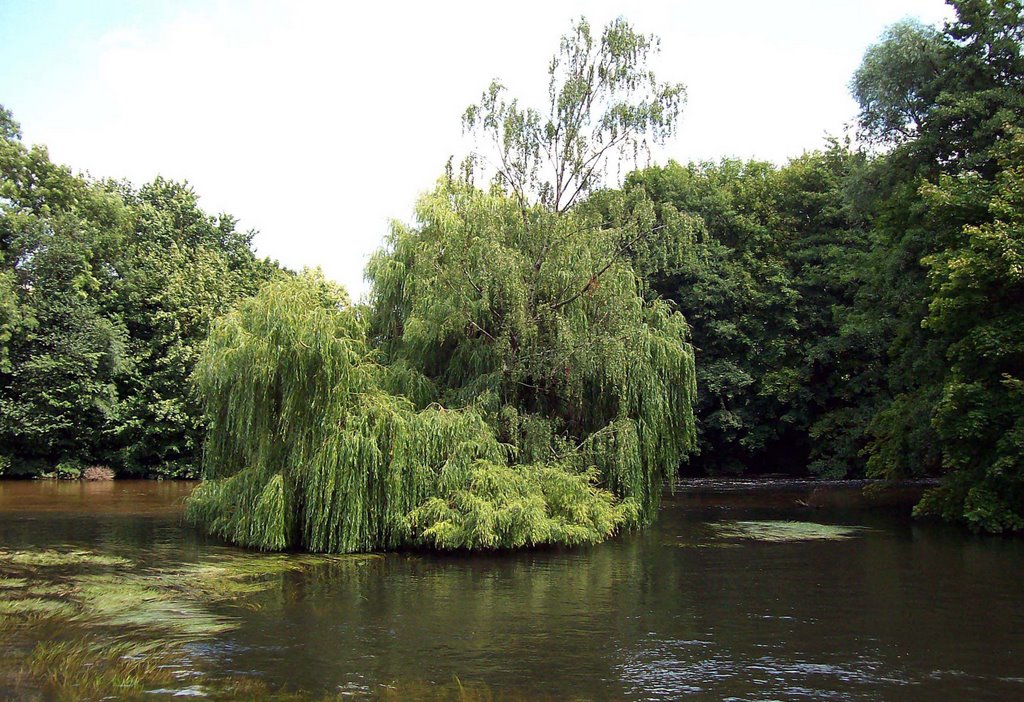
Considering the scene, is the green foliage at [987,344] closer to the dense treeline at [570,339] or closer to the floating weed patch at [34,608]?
the dense treeline at [570,339]

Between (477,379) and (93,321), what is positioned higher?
(93,321)

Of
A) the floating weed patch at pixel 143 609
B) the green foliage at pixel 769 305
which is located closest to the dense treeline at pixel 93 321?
the floating weed patch at pixel 143 609

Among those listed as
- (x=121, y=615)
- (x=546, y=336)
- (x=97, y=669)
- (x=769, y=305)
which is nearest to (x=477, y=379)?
(x=546, y=336)

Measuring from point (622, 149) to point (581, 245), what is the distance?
3.60 metres

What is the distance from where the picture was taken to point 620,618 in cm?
1334

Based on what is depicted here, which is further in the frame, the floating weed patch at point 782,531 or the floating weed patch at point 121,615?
the floating weed patch at point 782,531

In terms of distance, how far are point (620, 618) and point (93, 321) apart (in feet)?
110

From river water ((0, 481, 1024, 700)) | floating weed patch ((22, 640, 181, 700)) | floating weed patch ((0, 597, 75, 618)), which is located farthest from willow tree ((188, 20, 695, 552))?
floating weed patch ((22, 640, 181, 700))

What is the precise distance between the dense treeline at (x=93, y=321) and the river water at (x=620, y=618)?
17.5m

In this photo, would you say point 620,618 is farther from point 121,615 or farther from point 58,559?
point 58,559

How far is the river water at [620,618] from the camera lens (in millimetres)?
10148

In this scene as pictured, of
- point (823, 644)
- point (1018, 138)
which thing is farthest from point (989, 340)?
point (823, 644)

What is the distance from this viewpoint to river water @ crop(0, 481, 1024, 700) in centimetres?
1015

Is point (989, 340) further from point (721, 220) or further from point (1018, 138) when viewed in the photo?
point (721, 220)
